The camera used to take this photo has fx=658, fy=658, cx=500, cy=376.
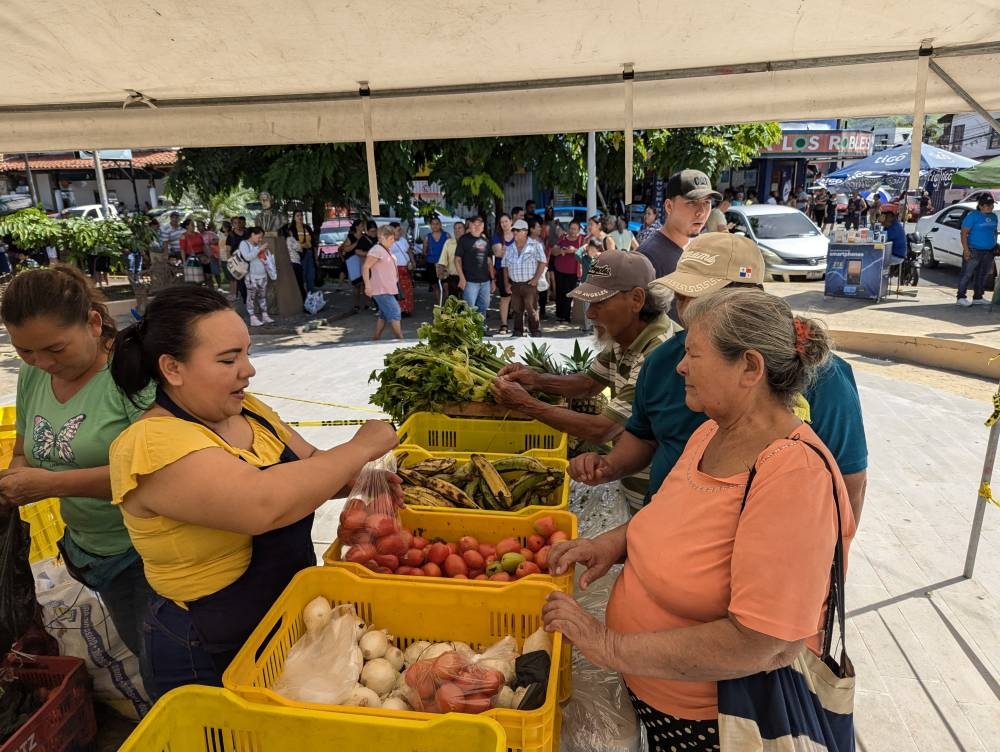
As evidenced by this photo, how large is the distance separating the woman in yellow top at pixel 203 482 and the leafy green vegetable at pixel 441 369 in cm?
163

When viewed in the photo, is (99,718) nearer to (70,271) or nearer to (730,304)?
(70,271)

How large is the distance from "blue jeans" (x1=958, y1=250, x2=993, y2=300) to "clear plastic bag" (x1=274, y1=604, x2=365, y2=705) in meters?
14.9

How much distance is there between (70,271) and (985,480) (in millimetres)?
4727

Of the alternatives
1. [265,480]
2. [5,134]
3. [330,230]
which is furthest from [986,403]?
[330,230]

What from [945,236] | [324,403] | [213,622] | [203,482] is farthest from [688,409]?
[945,236]

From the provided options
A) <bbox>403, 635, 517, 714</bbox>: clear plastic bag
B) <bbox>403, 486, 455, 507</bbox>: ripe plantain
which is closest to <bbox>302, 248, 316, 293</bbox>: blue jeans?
<bbox>403, 486, 455, 507</bbox>: ripe plantain

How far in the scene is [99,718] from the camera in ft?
9.78

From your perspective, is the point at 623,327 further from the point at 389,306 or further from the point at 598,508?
the point at 389,306

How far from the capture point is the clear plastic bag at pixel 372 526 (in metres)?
2.33

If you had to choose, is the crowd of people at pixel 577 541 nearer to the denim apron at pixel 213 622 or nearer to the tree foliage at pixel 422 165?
the denim apron at pixel 213 622

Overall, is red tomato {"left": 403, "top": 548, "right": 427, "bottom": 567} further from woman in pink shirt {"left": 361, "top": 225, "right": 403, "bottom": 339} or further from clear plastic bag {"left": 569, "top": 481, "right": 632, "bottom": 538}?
woman in pink shirt {"left": 361, "top": 225, "right": 403, "bottom": 339}

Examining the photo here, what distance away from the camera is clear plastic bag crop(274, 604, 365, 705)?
1.71m

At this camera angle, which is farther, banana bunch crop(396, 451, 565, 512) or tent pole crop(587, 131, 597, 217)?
tent pole crop(587, 131, 597, 217)

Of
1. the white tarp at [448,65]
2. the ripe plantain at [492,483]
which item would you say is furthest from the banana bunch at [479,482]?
the white tarp at [448,65]
